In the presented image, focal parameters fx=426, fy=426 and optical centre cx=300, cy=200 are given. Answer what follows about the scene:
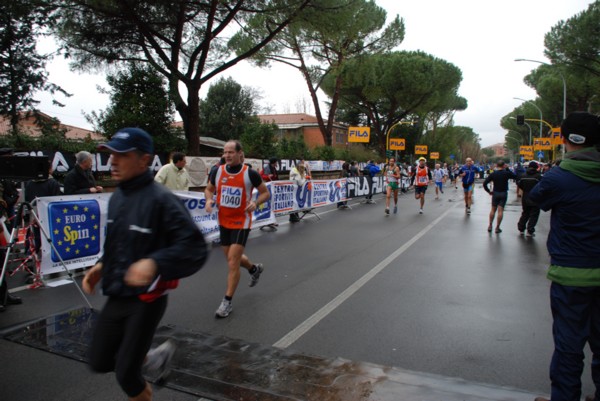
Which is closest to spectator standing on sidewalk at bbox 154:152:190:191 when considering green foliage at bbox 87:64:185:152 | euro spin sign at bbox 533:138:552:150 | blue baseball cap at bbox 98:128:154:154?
blue baseball cap at bbox 98:128:154:154

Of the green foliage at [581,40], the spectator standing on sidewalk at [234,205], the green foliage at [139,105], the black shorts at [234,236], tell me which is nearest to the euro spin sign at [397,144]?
the green foliage at [581,40]

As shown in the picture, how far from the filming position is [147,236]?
2.21 m

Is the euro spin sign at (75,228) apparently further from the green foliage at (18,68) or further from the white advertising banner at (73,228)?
the green foliage at (18,68)

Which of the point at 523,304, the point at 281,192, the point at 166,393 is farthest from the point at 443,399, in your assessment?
the point at 281,192

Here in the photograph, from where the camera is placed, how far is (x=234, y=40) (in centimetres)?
2064

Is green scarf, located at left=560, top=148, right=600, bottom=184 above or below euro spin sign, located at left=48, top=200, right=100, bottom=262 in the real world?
above

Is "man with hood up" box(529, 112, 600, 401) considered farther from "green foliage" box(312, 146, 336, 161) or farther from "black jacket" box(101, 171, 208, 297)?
"green foliage" box(312, 146, 336, 161)

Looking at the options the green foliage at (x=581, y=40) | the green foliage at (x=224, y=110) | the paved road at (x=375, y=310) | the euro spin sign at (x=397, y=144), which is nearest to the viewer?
the paved road at (x=375, y=310)

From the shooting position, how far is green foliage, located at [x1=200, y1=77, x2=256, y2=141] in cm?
4800

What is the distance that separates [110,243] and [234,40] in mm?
20138

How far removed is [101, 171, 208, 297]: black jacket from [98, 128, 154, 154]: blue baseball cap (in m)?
0.23

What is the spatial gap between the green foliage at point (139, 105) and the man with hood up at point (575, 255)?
1576cm

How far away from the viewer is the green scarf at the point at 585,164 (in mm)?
2627

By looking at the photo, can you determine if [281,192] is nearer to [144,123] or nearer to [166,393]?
[144,123]
